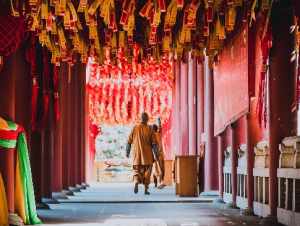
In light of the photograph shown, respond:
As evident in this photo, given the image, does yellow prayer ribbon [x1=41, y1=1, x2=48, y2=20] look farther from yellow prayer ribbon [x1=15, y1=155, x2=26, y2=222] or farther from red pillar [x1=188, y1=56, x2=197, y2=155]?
red pillar [x1=188, y1=56, x2=197, y2=155]

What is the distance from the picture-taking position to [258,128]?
329 inches

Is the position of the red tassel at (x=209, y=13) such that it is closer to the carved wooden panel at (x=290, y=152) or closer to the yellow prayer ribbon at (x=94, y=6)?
the yellow prayer ribbon at (x=94, y=6)

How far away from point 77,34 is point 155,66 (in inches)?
465

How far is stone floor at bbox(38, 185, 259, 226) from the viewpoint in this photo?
734 cm

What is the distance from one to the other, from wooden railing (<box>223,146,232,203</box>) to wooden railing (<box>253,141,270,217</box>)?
Answer: 1943 mm

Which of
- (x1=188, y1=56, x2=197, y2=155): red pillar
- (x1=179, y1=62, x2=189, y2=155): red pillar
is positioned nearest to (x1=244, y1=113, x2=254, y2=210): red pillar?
(x1=188, y1=56, x2=197, y2=155): red pillar

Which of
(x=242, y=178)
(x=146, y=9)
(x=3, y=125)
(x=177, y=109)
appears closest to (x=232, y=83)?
(x=242, y=178)

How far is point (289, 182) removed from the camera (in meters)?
6.65

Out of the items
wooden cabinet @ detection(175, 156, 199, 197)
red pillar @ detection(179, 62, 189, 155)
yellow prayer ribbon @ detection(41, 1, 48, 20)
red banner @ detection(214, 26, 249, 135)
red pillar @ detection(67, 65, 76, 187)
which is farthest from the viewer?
red pillar @ detection(179, 62, 189, 155)

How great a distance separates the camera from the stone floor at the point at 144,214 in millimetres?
7344

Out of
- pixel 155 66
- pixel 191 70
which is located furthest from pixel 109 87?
pixel 191 70

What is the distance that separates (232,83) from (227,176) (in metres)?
2.07

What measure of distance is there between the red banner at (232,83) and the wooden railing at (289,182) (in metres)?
1.27

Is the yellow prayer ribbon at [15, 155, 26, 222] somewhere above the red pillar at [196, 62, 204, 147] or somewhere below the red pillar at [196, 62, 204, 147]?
below
